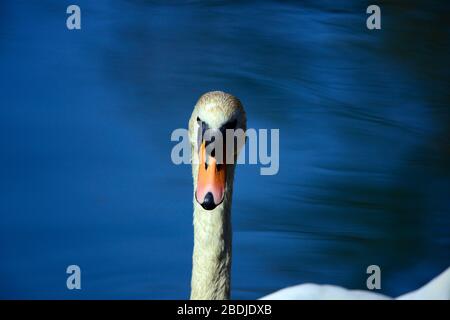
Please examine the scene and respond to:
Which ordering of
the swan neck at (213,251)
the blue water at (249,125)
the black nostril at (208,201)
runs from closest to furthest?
the black nostril at (208,201) → the swan neck at (213,251) → the blue water at (249,125)

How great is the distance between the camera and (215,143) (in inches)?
101

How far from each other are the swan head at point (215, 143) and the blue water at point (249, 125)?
28.7 inches

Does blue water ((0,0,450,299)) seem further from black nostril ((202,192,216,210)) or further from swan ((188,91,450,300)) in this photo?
black nostril ((202,192,216,210))

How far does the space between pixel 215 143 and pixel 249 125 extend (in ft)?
3.06

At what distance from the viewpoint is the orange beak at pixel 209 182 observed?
Answer: 97.0 inches

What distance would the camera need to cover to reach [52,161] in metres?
3.43

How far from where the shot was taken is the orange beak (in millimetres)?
2465

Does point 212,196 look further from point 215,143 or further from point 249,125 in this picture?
point 249,125

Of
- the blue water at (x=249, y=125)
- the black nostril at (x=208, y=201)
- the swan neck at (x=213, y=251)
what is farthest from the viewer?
the blue water at (x=249, y=125)

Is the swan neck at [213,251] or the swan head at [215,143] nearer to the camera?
the swan head at [215,143]

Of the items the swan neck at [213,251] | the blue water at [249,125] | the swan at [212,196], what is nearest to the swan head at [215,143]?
the swan at [212,196]

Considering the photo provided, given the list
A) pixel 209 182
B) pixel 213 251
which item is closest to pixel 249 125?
pixel 213 251

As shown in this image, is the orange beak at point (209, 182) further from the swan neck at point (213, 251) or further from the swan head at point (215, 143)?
the swan neck at point (213, 251)

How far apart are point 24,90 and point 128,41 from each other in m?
0.53
